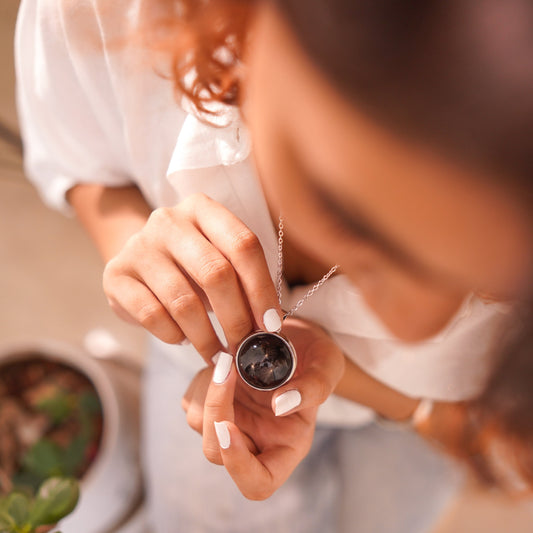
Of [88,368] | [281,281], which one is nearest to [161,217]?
[281,281]

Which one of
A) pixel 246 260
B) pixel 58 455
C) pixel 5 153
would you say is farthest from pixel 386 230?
pixel 5 153

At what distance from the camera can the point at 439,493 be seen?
0.89m

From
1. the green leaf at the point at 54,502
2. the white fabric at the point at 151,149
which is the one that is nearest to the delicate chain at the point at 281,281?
the white fabric at the point at 151,149

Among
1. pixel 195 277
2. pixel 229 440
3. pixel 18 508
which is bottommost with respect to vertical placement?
pixel 18 508

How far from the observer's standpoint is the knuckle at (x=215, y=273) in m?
0.40

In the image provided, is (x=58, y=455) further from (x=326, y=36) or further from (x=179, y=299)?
(x=326, y=36)

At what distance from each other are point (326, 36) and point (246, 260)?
0.21 meters

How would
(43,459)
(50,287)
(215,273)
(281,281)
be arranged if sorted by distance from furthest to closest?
(50,287) → (43,459) → (281,281) → (215,273)

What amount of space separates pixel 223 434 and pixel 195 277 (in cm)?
14

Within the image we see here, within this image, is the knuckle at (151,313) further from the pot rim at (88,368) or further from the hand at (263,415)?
the pot rim at (88,368)

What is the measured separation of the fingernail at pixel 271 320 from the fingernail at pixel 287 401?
6 centimetres

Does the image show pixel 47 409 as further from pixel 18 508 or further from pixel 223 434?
pixel 223 434

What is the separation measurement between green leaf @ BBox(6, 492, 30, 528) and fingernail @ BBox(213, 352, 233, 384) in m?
0.23

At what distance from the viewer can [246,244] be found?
0.41 m
